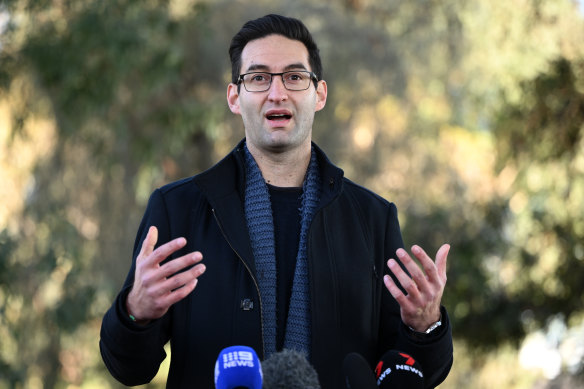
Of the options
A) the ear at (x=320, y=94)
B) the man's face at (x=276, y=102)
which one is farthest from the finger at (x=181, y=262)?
the ear at (x=320, y=94)

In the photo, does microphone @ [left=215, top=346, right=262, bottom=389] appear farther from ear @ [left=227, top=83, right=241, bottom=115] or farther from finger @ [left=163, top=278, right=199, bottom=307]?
ear @ [left=227, top=83, right=241, bottom=115]

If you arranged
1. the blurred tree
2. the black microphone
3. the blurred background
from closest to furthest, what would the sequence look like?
the black microphone, the blurred background, the blurred tree

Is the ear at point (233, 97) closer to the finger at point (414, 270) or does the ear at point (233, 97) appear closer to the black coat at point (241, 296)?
the black coat at point (241, 296)

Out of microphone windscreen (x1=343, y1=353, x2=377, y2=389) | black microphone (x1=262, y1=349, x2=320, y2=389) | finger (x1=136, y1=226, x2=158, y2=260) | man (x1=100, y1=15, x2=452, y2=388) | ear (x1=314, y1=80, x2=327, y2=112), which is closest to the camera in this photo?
black microphone (x1=262, y1=349, x2=320, y2=389)

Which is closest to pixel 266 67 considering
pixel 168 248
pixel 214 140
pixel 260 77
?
Answer: pixel 260 77

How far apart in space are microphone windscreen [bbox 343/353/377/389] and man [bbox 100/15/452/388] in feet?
1.13

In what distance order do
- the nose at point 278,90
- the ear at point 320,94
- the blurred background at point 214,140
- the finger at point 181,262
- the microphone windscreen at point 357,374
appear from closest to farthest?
the microphone windscreen at point 357,374 < the finger at point 181,262 < the nose at point 278,90 < the ear at point 320,94 < the blurred background at point 214,140

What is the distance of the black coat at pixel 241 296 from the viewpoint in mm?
2646

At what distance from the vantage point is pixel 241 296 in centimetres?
274

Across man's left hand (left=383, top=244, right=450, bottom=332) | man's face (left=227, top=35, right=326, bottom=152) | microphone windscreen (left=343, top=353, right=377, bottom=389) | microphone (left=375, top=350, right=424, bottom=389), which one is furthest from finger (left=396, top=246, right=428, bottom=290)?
man's face (left=227, top=35, right=326, bottom=152)

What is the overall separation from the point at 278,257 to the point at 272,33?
2.37 ft

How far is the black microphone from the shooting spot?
79.6 inches

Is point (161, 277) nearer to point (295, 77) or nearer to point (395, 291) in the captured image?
point (395, 291)

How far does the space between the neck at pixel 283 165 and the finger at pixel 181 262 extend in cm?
74
